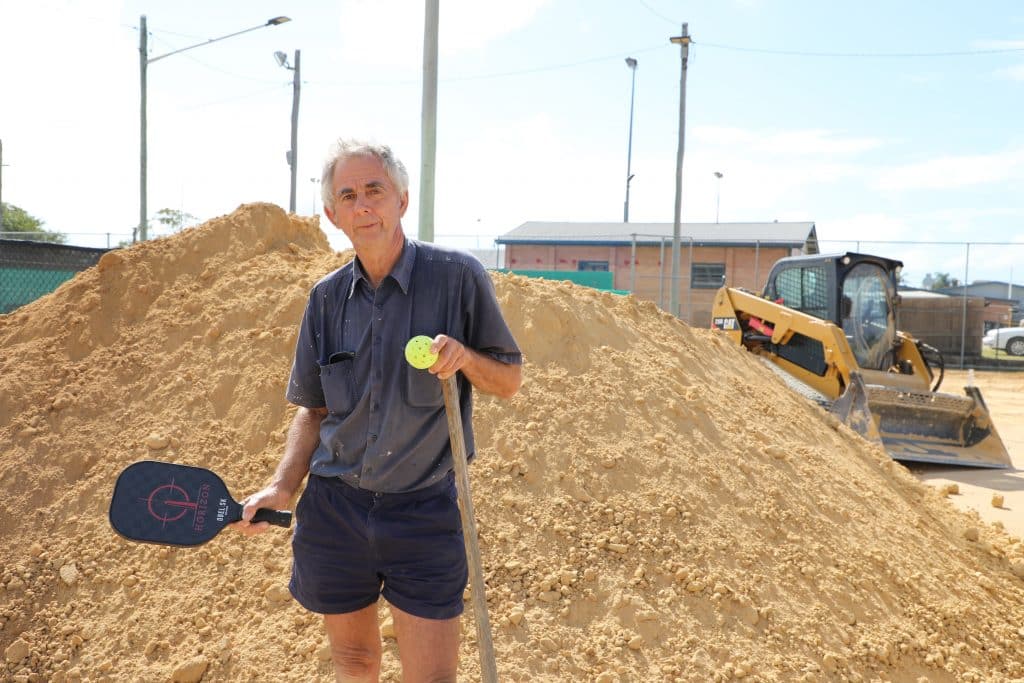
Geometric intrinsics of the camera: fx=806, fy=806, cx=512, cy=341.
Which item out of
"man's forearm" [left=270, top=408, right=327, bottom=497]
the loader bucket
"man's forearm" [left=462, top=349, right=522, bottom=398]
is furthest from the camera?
the loader bucket

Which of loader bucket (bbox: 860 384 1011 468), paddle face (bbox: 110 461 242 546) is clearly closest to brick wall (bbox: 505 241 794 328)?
loader bucket (bbox: 860 384 1011 468)

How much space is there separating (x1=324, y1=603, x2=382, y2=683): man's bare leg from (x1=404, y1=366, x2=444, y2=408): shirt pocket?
0.58 meters

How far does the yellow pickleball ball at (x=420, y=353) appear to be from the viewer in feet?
5.83

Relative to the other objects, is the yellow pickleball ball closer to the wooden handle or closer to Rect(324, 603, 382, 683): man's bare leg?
the wooden handle

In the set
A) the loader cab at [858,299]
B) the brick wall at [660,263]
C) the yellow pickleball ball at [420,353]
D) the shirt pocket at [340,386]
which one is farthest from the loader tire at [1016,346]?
the yellow pickleball ball at [420,353]

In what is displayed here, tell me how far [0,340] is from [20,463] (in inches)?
57.4

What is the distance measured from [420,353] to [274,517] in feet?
2.12

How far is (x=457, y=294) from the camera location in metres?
2.03

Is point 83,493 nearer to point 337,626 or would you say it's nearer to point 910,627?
point 337,626

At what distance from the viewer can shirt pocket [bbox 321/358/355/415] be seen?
207 centimetres

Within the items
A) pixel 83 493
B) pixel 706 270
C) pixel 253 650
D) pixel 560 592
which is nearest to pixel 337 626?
pixel 253 650

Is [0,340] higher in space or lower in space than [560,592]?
higher

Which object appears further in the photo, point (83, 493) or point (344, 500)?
point (83, 493)

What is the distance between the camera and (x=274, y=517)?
2.05 meters
